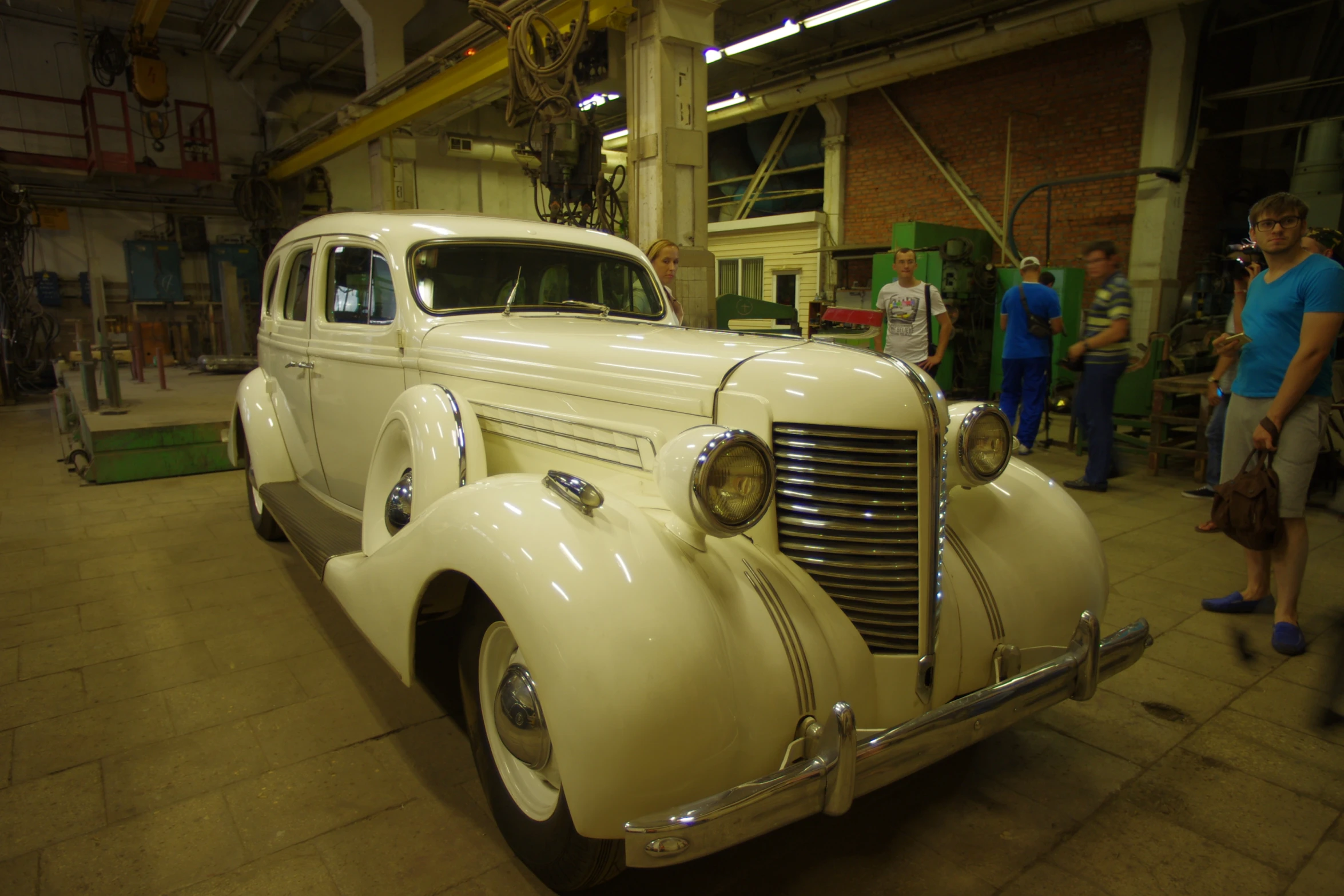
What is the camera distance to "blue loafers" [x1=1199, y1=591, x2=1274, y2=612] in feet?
11.1

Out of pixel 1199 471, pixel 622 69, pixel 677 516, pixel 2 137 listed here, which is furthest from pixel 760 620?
pixel 2 137

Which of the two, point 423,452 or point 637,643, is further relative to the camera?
point 423,452

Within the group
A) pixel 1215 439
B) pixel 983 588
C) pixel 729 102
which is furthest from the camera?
pixel 729 102

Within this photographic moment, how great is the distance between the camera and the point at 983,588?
2094mm

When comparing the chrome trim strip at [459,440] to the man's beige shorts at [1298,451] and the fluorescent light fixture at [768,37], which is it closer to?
the man's beige shorts at [1298,451]

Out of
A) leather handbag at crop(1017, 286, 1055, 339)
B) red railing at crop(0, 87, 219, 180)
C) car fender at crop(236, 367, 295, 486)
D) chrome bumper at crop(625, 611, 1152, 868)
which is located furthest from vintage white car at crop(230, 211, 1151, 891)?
red railing at crop(0, 87, 219, 180)

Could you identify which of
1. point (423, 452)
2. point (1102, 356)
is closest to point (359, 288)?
point (423, 452)

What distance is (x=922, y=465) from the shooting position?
5.90 feet

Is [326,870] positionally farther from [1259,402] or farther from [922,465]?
[1259,402]

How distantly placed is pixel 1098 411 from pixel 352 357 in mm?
4976

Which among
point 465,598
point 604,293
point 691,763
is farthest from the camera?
point 604,293

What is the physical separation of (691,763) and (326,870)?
1.05 metres

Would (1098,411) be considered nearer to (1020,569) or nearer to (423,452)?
(1020,569)

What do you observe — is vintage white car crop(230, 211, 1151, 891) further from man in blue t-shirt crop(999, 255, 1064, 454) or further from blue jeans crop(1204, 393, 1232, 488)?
man in blue t-shirt crop(999, 255, 1064, 454)
